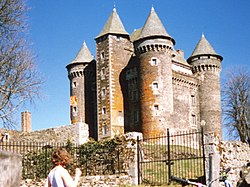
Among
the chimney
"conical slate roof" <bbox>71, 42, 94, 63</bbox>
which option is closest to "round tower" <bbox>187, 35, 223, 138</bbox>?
"conical slate roof" <bbox>71, 42, 94, 63</bbox>

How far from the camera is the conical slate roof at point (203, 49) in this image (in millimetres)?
51969

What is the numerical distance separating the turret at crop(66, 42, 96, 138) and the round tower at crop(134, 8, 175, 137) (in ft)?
25.3

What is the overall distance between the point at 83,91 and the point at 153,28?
11.7 metres

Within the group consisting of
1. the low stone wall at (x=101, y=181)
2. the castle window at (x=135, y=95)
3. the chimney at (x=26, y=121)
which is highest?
the castle window at (x=135, y=95)

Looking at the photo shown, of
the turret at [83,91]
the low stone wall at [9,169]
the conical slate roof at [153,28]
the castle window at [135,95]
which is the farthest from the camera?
the turret at [83,91]

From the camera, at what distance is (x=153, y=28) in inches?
1831

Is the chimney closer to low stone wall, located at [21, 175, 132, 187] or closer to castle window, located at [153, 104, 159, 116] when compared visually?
castle window, located at [153, 104, 159, 116]

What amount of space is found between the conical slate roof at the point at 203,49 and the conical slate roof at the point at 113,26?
9.69 meters

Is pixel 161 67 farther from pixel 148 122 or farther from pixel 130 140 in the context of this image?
pixel 130 140

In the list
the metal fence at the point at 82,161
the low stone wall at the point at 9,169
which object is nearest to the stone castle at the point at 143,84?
the metal fence at the point at 82,161

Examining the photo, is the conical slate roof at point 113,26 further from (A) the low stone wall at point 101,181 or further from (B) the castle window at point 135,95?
(A) the low stone wall at point 101,181

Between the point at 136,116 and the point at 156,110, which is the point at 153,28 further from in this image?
the point at 136,116

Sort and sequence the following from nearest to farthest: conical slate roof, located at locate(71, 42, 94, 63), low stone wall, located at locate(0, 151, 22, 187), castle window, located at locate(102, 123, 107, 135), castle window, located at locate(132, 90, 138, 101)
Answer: low stone wall, located at locate(0, 151, 22, 187) < castle window, located at locate(102, 123, 107, 135) < castle window, located at locate(132, 90, 138, 101) < conical slate roof, located at locate(71, 42, 94, 63)

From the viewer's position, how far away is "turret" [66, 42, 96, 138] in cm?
5009
